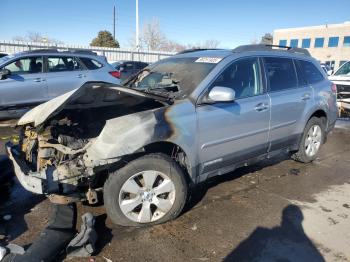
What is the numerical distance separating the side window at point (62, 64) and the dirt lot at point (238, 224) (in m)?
4.86

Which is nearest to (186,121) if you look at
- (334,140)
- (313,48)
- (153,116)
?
(153,116)

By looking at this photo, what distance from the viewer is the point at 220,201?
409 cm

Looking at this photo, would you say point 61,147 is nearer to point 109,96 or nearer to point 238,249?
point 109,96

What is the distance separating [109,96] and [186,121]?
1.02 m

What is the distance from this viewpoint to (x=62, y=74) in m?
8.67

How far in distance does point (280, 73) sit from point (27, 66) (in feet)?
20.4

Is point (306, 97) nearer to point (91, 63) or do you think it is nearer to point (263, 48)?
point (263, 48)

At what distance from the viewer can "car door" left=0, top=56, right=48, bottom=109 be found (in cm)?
779

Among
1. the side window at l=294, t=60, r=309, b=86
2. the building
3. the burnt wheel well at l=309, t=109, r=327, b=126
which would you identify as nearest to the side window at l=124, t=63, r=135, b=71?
the burnt wheel well at l=309, t=109, r=327, b=126

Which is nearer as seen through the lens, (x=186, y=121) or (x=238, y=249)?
(x=238, y=249)

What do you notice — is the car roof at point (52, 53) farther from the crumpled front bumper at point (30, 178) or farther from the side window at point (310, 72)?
the side window at point (310, 72)

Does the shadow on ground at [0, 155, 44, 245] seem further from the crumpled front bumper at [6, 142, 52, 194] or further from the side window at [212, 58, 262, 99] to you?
the side window at [212, 58, 262, 99]

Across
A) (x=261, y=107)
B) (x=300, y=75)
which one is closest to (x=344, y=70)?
(x=300, y=75)

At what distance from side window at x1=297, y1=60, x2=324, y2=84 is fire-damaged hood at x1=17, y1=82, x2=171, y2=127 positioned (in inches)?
108
